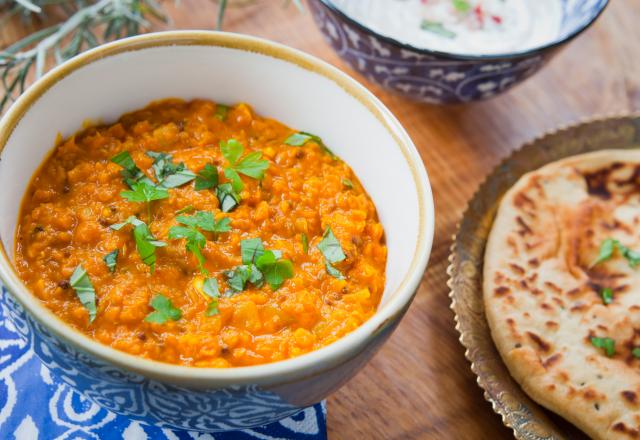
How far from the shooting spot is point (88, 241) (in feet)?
5.96

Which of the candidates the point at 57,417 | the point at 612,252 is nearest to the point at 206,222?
the point at 57,417

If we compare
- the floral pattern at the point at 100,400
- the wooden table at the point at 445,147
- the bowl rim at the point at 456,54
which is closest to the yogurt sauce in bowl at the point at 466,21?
the wooden table at the point at 445,147

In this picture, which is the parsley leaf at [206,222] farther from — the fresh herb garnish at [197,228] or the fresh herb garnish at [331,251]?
the fresh herb garnish at [331,251]

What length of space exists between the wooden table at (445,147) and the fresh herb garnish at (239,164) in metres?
0.65

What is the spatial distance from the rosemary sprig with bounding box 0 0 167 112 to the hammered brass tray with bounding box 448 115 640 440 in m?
1.26

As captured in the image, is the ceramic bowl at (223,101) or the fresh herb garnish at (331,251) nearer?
the ceramic bowl at (223,101)

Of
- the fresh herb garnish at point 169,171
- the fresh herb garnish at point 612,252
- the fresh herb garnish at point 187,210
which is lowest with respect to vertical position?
the fresh herb garnish at point 612,252

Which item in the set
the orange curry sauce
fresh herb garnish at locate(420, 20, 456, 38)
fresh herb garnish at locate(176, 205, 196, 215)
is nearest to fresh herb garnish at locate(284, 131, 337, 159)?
the orange curry sauce

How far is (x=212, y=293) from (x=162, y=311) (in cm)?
12

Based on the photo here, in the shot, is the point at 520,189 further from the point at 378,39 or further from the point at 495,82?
the point at 378,39

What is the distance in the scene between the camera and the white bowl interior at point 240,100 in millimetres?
1868

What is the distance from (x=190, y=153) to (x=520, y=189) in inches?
42.2

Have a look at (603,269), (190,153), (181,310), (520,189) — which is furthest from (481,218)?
(181,310)

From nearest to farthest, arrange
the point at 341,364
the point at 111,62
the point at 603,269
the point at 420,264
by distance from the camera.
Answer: the point at 341,364
the point at 420,264
the point at 111,62
the point at 603,269
